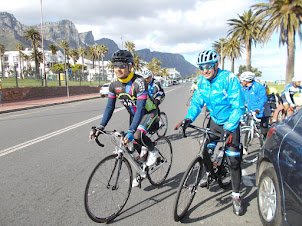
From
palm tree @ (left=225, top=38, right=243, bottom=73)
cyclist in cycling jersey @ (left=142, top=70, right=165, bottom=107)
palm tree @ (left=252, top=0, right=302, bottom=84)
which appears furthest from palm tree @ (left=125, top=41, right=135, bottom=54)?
cyclist in cycling jersey @ (left=142, top=70, right=165, bottom=107)

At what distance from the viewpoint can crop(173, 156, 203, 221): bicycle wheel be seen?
2908 millimetres

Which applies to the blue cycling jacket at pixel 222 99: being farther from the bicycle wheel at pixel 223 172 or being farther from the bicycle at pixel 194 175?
the bicycle wheel at pixel 223 172

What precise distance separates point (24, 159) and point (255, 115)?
5421mm

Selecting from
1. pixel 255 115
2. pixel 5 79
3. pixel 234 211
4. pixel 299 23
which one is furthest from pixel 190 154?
pixel 5 79

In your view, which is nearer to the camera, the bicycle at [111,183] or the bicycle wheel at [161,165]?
the bicycle at [111,183]

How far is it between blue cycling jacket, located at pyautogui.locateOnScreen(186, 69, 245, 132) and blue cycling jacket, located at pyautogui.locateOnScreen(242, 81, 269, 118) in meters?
2.75

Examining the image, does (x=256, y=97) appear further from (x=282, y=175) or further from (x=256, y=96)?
(x=282, y=175)

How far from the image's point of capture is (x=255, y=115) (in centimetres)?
589

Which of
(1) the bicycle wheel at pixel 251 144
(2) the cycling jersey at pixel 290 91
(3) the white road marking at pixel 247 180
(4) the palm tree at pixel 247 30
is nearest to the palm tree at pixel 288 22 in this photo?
(4) the palm tree at pixel 247 30

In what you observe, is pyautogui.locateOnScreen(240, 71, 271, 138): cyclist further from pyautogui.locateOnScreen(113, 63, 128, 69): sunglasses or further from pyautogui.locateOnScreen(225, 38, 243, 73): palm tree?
pyautogui.locateOnScreen(225, 38, 243, 73): palm tree

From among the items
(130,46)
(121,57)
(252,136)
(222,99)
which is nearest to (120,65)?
(121,57)

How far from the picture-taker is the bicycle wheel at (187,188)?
114 inches

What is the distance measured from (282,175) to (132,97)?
2067mm

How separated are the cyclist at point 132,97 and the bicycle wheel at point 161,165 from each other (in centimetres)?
27
